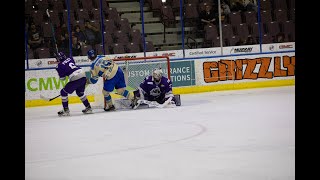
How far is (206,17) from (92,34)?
3129 millimetres

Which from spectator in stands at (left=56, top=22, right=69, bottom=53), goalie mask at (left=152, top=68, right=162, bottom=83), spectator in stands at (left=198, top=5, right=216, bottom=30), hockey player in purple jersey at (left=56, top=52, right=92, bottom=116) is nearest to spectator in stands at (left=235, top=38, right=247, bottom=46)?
spectator in stands at (left=198, top=5, right=216, bottom=30)

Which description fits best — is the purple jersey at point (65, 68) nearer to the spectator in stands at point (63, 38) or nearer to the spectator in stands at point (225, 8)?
the spectator in stands at point (63, 38)

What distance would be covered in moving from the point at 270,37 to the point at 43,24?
5.91m

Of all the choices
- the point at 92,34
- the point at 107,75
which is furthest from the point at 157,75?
the point at 92,34

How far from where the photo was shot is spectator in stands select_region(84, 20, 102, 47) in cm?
1320

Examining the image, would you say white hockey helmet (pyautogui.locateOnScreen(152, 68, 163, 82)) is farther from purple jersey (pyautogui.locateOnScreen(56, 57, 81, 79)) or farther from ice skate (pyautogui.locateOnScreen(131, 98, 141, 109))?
purple jersey (pyautogui.locateOnScreen(56, 57, 81, 79))

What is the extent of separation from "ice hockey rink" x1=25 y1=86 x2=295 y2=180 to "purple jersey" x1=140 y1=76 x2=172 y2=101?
411 millimetres

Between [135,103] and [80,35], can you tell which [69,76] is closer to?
[135,103]
